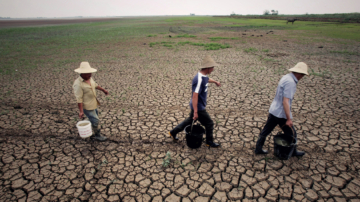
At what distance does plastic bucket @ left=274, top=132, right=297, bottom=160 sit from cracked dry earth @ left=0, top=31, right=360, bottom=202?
0.48ft

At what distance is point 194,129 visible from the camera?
397cm

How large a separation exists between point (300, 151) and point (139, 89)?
5739mm

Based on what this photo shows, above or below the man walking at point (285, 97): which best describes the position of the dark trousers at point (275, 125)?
below

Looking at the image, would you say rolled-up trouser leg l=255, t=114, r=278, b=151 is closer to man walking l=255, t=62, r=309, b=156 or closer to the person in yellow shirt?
man walking l=255, t=62, r=309, b=156

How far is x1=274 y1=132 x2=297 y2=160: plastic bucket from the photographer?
3.42 meters

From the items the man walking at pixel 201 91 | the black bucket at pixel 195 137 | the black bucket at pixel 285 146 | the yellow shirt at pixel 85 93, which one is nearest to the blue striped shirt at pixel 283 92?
the black bucket at pixel 285 146

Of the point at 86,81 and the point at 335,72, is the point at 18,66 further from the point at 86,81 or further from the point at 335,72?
the point at 335,72

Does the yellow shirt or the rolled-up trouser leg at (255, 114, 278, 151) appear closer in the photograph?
the rolled-up trouser leg at (255, 114, 278, 151)

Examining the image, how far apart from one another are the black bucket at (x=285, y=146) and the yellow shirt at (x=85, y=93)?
3.81m

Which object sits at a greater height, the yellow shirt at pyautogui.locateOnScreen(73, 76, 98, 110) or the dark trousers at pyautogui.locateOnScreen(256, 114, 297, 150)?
the yellow shirt at pyautogui.locateOnScreen(73, 76, 98, 110)

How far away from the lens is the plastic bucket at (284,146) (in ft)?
11.2

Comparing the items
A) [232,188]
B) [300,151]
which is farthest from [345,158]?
[232,188]

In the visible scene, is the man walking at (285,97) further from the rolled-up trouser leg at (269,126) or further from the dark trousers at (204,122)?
the dark trousers at (204,122)

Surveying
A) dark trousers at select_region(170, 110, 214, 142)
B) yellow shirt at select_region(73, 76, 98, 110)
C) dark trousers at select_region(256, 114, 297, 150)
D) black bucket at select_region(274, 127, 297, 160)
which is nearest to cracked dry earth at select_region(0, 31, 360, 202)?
black bucket at select_region(274, 127, 297, 160)
